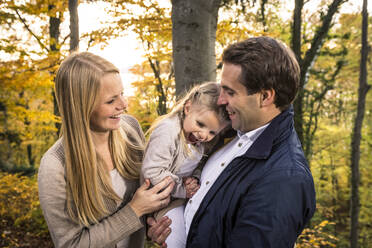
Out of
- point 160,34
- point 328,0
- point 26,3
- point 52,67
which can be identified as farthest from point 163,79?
point 328,0

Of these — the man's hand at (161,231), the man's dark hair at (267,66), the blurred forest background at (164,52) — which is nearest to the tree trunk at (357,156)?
the blurred forest background at (164,52)

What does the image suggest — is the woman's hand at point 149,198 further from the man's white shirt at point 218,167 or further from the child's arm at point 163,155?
the man's white shirt at point 218,167

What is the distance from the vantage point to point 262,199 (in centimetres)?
139

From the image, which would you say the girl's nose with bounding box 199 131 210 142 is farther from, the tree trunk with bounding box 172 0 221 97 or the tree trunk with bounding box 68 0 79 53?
the tree trunk with bounding box 68 0 79 53

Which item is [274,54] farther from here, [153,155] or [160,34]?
[160,34]

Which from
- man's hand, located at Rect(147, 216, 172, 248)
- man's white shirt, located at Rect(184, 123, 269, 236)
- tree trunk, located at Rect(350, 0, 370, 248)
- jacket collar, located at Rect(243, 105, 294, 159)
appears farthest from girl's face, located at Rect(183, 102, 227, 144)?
tree trunk, located at Rect(350, 0, 370, 248)

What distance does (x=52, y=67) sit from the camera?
5.41m

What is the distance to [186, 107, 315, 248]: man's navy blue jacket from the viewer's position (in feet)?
4.45

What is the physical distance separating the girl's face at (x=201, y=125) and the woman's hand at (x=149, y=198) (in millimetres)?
420

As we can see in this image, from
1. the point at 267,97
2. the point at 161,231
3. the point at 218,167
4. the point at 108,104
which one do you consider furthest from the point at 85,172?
the point at 267,97

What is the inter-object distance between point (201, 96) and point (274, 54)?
663 mm

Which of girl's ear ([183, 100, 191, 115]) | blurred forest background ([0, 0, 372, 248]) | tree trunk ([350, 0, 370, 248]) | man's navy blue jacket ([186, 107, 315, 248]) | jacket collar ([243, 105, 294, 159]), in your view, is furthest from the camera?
tree trunk ([350, 0, 370, 248])

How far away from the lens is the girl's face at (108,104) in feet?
5.79

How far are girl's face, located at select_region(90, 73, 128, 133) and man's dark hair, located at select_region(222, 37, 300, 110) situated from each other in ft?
2.67
